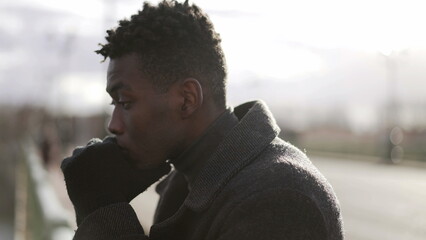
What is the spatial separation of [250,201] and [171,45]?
23.0 inches

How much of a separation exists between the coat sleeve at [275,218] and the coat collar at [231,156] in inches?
6.5

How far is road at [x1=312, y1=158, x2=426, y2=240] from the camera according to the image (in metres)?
12.1

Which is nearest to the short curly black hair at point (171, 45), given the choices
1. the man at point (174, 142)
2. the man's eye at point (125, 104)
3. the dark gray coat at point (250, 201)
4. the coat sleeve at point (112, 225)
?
the man at point (174, 142)

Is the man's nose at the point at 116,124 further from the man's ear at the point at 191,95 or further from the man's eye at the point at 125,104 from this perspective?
the man's ear at the point at 191,95

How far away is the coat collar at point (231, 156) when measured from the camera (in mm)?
2096

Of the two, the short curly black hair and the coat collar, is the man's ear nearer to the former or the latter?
the short curly black hair

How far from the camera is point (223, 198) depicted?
80.4 inches

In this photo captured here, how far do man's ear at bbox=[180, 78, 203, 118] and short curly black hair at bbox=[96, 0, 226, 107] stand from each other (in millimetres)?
23

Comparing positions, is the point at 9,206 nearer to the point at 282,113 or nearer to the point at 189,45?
the point at 282,113

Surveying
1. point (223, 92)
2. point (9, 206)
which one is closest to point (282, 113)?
point (9, 206)

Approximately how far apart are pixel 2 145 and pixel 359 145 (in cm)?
5116

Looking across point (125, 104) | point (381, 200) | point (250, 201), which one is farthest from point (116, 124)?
point (381, 200)

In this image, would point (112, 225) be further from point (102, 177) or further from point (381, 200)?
point (381, 200)

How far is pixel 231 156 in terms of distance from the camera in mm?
2150
